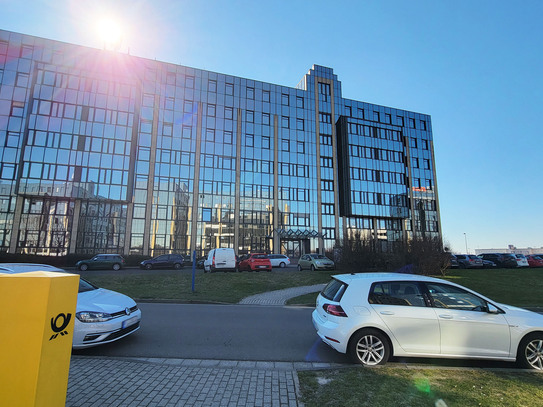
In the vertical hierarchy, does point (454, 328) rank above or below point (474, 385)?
above

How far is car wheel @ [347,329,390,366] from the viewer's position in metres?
5.07

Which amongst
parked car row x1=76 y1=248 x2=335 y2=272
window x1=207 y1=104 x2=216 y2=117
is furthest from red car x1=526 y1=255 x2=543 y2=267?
window x1=207 y1=104 x2=216 y2=117

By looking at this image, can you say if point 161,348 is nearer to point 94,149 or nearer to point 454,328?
point 454,328

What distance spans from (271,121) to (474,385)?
50439 millimetres

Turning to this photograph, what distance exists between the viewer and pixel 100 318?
18.7ft

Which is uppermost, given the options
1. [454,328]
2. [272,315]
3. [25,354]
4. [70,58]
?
[70,58]

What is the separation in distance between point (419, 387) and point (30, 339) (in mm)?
4382

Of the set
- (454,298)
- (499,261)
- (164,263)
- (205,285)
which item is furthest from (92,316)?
(499,261)

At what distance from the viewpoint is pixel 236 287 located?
15.6 m

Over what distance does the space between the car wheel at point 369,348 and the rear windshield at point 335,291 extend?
707 mm

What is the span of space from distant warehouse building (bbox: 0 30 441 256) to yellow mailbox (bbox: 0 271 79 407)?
4168 centimetres

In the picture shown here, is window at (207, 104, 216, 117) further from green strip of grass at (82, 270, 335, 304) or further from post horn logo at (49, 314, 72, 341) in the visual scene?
post horn logo at (49, 314, 72, 341)

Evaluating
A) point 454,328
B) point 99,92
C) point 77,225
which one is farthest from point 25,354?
point 99,92

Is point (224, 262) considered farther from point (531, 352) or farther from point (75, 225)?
point (75, 225)
